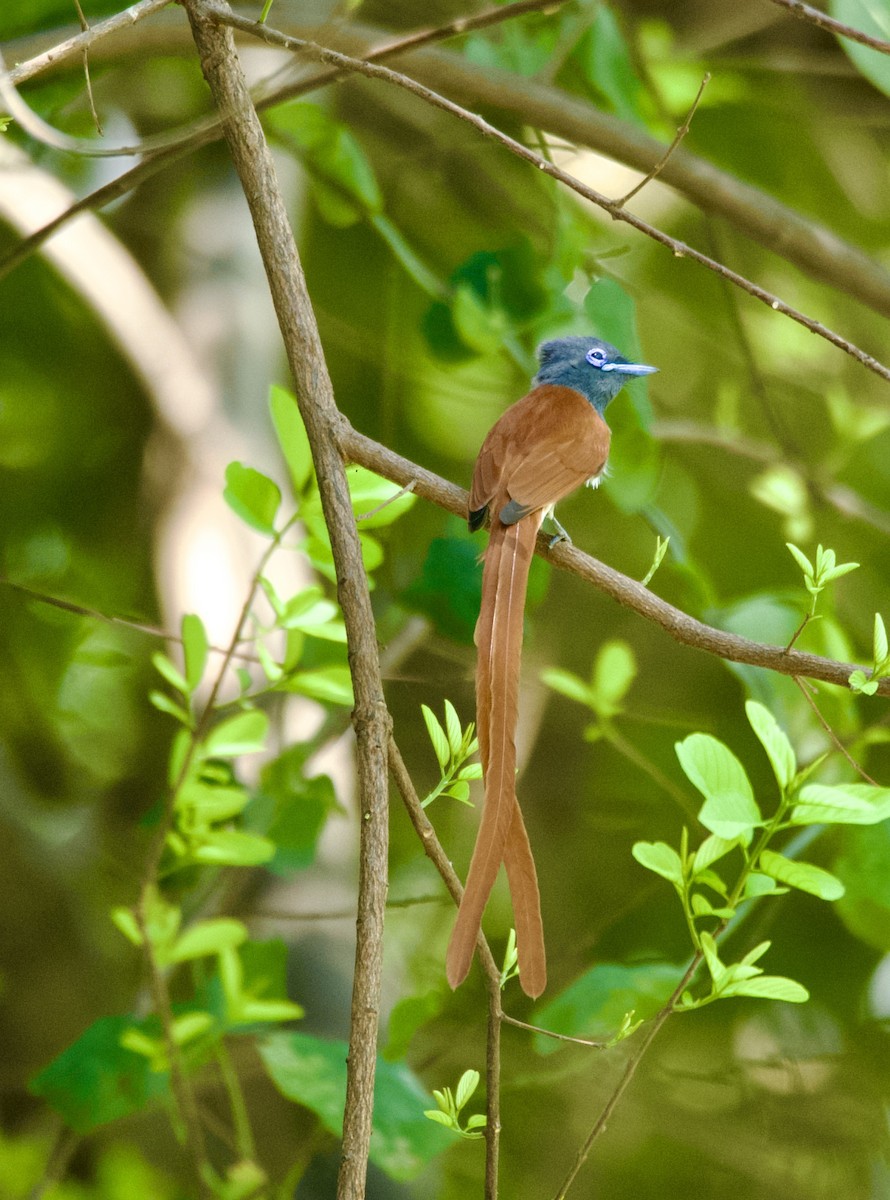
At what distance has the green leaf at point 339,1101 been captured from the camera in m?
0.92

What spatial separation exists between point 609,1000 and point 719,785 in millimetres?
398

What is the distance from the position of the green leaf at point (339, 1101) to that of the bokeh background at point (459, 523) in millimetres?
101

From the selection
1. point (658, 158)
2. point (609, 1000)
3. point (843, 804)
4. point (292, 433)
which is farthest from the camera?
point (658, 158)

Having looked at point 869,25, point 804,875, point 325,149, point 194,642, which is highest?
point 325,149

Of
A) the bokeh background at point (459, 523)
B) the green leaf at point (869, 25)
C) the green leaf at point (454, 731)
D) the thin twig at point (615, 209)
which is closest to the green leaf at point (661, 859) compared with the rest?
the green leaf at point (454, 731)

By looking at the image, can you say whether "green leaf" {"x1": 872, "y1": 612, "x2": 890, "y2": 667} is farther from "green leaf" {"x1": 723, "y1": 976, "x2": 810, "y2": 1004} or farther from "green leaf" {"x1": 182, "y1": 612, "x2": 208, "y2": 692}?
"green leaf" {"x1": 182, "y1": 612, "x2": 208, "y2": 692}

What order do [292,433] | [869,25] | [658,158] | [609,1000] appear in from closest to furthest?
1. [292,433]
2. [609,1000]
3. [869,25]
4. [658,158]

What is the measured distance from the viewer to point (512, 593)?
27.0 inches

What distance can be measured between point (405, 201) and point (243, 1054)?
1.37 meters

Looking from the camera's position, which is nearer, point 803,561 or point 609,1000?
point 803,561

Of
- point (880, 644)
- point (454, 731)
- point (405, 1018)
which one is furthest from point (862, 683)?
point (405, 1018)

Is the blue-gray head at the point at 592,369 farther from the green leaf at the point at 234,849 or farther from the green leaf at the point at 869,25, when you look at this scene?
the green leaf at the point at 234,849

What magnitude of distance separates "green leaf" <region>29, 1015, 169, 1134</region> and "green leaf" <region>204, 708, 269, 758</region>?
30 centimetres

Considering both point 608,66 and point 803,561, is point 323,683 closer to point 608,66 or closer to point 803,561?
point 803,561
